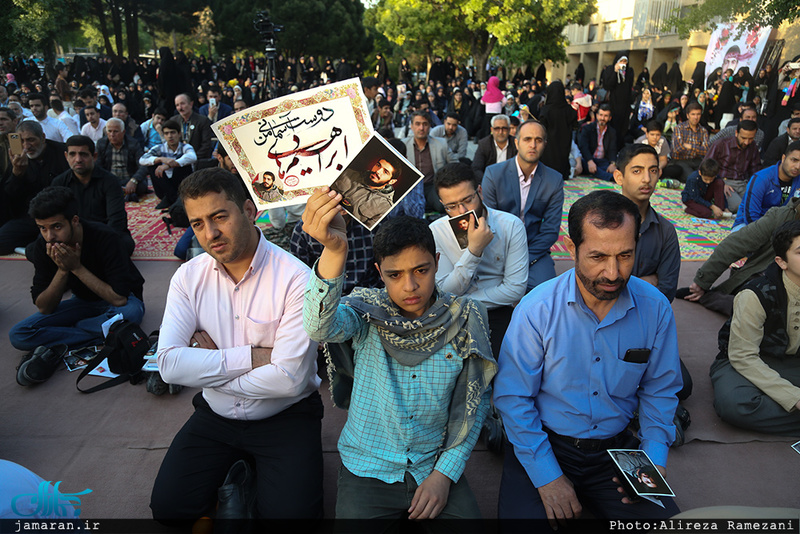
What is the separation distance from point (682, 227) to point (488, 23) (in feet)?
54.0

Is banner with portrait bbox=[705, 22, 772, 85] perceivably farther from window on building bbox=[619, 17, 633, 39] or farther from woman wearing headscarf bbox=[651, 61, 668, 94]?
window on building bbox=[619, 17, 633, 39]

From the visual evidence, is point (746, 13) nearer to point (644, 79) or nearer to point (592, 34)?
point (644, 79)

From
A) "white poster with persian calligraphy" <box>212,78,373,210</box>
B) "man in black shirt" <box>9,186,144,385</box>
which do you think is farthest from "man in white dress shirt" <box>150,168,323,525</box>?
"man in black shirt" <box>9,186,144,385</box>

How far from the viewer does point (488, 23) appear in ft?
66.7

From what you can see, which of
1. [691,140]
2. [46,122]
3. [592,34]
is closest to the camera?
[46,122]

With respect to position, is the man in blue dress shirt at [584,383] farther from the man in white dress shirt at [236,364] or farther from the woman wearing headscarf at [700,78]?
the woman wearing headscarf at [700,78]

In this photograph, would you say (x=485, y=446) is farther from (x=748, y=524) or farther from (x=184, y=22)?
(x=184, y=22)

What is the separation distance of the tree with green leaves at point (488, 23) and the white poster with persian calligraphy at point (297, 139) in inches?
794

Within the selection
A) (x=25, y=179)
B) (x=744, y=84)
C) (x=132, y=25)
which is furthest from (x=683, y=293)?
(x=132, y=25)

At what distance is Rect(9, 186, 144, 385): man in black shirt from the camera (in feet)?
11.0

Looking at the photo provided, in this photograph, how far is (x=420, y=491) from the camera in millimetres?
1965

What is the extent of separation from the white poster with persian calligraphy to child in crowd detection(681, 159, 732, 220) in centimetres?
681

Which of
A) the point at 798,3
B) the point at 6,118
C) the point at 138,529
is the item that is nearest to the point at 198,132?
the point at 6,118

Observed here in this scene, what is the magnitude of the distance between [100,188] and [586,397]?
5130 mm
